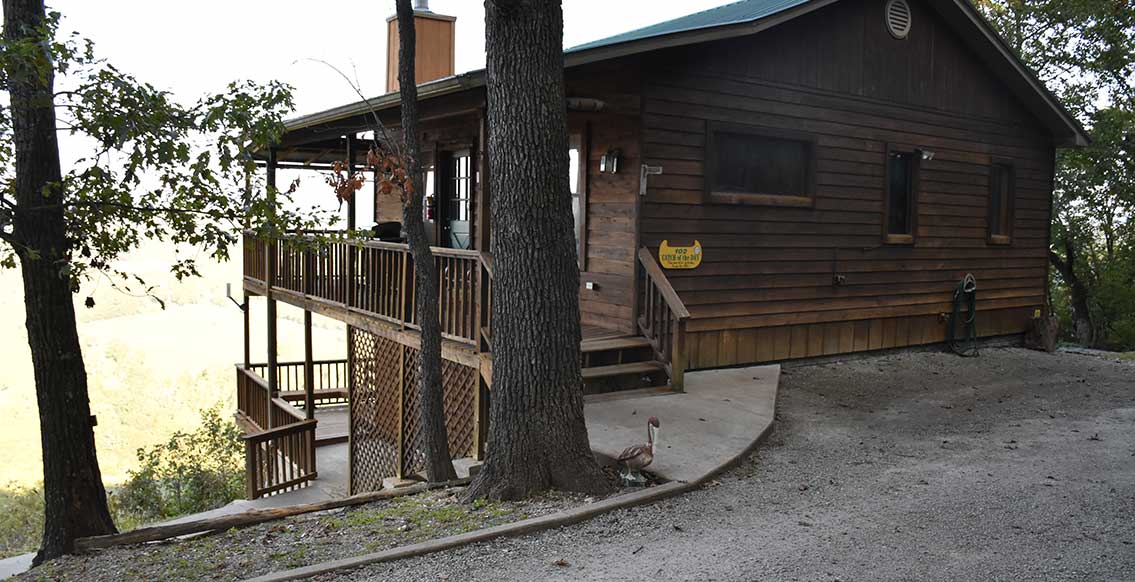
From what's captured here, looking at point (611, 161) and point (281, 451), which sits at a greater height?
point (611, 161)

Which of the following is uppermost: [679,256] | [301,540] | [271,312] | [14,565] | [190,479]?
[679,256]

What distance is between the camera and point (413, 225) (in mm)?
6984

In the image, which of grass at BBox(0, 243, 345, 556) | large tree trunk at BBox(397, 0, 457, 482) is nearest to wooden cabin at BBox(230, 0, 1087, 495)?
large tree trunk at BBox(397, 0, 457, 482)

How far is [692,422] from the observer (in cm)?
718

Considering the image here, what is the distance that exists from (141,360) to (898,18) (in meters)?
32.6

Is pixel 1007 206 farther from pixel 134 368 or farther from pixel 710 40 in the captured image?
pixel 134 368

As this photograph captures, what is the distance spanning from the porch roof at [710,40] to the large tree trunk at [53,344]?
8.68 feet

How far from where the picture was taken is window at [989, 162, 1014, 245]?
42.3 ft

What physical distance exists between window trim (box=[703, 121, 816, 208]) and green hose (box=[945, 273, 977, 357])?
3.47m

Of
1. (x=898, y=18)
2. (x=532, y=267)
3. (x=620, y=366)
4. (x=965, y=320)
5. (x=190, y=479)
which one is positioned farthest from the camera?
(x=190, y=479)

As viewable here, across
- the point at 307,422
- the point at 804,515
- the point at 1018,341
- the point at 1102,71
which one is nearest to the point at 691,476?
the point at 804,515

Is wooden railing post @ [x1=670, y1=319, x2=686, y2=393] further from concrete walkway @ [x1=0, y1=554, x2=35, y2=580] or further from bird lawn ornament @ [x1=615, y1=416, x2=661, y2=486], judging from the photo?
concrete walkway @ [x1=0, y1=554, x2=35, y2=580]

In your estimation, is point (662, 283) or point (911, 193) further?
point (911, 193)

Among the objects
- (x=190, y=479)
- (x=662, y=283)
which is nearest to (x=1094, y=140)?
(x=662, y=283)
